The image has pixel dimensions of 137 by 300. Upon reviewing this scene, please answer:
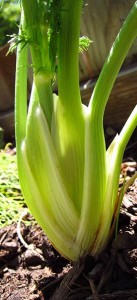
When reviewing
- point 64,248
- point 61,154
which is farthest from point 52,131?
point 64,248

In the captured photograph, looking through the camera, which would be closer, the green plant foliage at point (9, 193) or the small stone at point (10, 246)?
the small stone at point (10, 246)

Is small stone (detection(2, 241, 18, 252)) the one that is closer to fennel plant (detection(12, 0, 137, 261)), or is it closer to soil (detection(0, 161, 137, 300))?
soil (detection(0, 161, 137, 300))

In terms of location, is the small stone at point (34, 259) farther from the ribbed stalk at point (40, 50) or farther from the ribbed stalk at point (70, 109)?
the ribbed stalk at point (40, 50)

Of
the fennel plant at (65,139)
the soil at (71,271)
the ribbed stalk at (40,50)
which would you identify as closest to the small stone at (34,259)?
the soil at (71,271)

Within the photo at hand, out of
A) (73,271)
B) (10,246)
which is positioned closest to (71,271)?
(73,271)

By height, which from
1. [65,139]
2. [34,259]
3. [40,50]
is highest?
[40,50]

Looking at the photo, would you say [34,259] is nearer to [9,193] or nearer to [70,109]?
[70,109]

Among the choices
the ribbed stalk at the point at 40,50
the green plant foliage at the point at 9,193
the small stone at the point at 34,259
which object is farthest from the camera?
the green plant foliage at the point at 9,193
